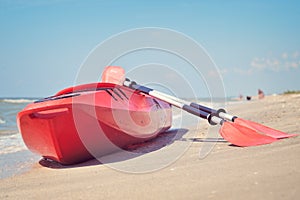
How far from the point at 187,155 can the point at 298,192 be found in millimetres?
1753

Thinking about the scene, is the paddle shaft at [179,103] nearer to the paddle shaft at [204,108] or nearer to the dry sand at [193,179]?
the paddle shaft at [204,108]

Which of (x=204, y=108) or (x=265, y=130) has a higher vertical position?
(x=204, y=108)

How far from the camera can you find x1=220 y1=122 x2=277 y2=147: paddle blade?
10.6 feet

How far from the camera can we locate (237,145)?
332cm

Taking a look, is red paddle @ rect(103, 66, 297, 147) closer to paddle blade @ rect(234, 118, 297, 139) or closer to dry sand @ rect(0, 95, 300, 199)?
paddle blade @ rect(234, 118, 297, 139)

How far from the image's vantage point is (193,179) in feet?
7.25

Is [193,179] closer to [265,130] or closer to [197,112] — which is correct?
[265,130]

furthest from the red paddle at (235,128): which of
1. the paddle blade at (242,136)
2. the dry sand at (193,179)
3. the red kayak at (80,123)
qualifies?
the red kayak at (80,123)

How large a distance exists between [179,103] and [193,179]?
224cm

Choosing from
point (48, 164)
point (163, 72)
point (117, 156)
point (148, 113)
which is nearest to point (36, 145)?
point (48, 164)

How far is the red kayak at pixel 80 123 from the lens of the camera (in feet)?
11.3

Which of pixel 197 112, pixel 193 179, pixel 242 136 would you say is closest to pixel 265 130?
pixel 242 136

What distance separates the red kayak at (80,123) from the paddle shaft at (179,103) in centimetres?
38

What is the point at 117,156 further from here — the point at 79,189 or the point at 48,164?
the point at 79,189
